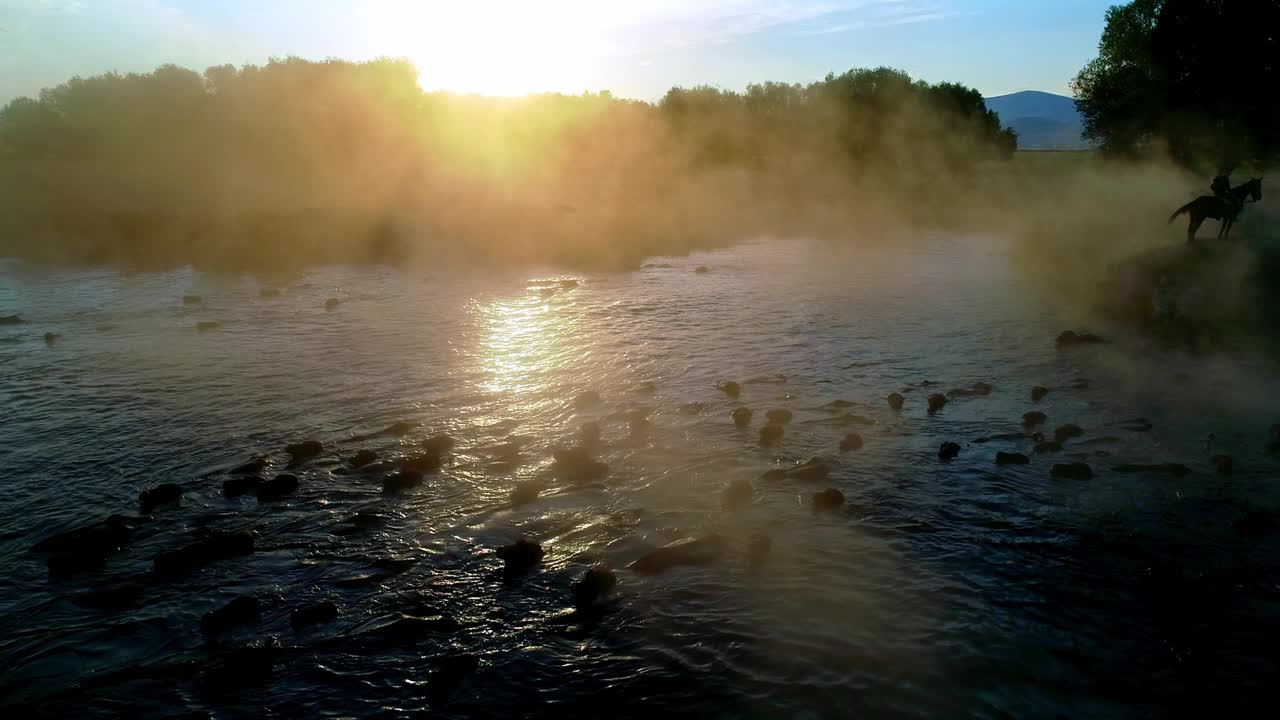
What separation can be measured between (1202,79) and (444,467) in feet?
133

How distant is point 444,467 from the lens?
35.4 feet

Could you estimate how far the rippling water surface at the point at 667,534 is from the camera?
6.37 meters

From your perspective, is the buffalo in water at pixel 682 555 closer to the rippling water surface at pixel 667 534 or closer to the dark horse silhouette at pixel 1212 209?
the rippling water surface at pixel 667 534

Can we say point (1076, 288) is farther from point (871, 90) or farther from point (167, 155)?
point (167, 155)

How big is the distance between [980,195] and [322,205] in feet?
136

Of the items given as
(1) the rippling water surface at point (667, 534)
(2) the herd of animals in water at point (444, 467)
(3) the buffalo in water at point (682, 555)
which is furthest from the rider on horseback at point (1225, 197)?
(3) the buffalo in water at point (682, 555)

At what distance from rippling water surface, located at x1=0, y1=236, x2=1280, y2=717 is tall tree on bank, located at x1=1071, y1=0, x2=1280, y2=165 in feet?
83.1

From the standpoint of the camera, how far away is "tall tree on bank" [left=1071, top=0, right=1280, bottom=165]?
32.6 meters

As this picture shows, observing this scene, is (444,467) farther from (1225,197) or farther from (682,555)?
(1225,197)

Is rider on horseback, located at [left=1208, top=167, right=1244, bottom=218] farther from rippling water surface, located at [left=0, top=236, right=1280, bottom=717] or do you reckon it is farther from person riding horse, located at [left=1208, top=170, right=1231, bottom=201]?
rippling water surface, located at [left=0, top=236, right=1280, bottom=717]

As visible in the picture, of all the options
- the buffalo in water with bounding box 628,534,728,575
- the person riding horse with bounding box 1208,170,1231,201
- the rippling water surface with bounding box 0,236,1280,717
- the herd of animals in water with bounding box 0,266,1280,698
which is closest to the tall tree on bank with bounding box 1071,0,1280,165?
the person riding horse with bounding box 1208,170,1231,201

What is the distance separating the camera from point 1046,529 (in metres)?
8.77

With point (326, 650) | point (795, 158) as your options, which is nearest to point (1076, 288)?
point (326, 650)

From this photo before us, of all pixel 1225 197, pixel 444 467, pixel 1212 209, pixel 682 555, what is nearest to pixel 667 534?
pixel 682 555
